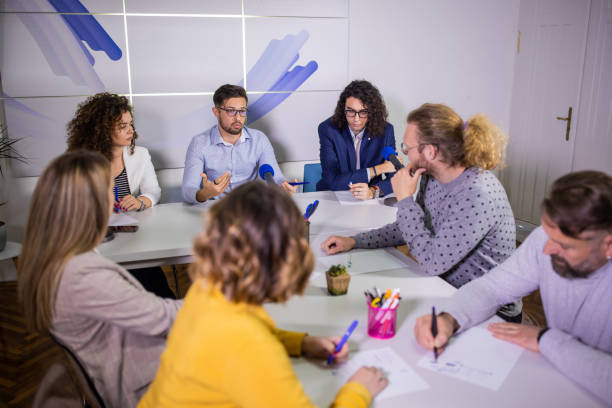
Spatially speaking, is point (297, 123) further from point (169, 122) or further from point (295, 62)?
point (169, 122)

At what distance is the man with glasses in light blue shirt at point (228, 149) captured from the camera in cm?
312

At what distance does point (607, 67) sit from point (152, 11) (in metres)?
3.46

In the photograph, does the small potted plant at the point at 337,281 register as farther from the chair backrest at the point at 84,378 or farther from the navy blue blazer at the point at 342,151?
the navy blue blazer at the point at 342,151

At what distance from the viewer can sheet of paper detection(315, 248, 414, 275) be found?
1.81 metres

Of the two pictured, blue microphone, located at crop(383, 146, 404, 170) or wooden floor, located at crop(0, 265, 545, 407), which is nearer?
wooden floor, located at crop(0, 265, 545, 407)

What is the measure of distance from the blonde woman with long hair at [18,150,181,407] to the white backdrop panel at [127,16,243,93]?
8.66ft

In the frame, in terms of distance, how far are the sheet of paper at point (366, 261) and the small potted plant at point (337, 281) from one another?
19cm

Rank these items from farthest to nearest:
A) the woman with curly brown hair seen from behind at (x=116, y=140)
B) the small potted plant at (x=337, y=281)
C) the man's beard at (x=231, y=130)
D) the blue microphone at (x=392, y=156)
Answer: the man's beard at (x=231, y=130) < the blue microphone at (x=392, y=156) < the woman with curly brown hair seen from behind at (x=116, y=140) < the small potted plant at (x=337, y=281)

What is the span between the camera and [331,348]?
120cm

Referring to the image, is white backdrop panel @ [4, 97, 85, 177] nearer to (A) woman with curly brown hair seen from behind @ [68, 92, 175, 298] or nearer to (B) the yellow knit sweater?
(A) woman with curly brown hair seen from behind @ [68, 92, 175, 298]

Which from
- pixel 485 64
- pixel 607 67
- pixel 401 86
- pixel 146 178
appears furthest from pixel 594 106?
pixel 146 178

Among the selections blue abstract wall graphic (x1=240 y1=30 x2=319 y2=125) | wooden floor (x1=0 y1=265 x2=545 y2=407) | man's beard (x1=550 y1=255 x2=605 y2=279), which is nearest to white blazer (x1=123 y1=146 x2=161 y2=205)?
wooden floor (x1=0 y1=265 x2=545 y2=407)

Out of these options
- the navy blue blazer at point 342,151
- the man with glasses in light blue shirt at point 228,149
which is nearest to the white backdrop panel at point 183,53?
the man with glasses in light blue shirt at point 228,149

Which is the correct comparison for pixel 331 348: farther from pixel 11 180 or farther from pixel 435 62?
pixel 435 62
